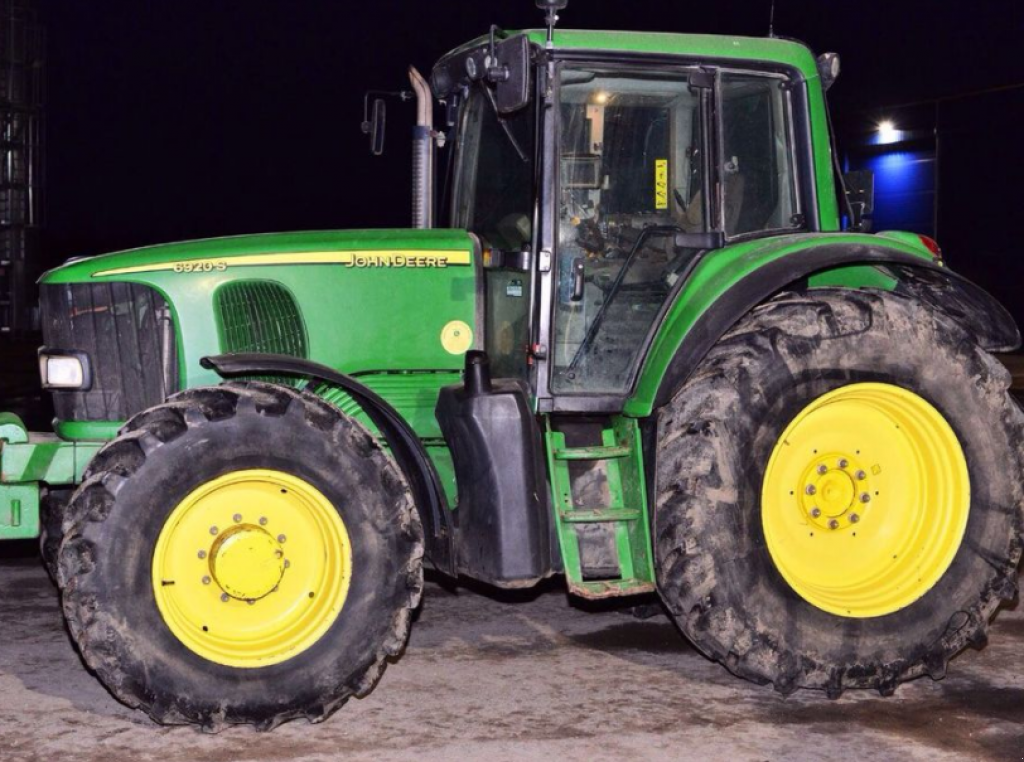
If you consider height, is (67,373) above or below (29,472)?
above

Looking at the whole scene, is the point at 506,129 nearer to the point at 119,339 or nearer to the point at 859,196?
the point at 859,196

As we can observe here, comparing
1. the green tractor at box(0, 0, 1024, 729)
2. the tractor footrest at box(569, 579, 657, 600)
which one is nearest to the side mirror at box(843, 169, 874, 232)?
the green tractor at box(0, 0, 1024, 729)

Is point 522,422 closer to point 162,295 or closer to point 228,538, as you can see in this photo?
point 228,538

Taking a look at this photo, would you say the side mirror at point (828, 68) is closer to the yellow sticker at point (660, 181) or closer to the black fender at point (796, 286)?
the black fender at point (796, 286)

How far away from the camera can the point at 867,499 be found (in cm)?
627

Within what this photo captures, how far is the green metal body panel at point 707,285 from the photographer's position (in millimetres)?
5863

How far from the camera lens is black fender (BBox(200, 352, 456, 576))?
559cm

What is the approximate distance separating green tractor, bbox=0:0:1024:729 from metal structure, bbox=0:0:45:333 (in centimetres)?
2557

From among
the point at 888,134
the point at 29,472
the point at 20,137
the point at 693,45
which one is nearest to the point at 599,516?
the point at 693,45

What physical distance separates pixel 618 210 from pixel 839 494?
5.00 feet

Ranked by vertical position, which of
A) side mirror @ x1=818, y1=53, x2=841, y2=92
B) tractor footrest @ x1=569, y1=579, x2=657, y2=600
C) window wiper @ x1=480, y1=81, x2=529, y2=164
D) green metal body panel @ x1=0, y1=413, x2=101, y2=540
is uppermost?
side mirror @ x1=818, y1=53, x2=841, y2=92

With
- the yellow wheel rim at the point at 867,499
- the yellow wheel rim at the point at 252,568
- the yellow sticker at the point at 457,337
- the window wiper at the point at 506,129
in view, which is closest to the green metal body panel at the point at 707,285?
the yellow wheel rim at the point at 867,499

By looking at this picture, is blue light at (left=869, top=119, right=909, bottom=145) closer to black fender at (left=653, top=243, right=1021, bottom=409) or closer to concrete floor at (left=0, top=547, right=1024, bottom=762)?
concrete floor at (left=0, top=547, right=1024, bottom=762)

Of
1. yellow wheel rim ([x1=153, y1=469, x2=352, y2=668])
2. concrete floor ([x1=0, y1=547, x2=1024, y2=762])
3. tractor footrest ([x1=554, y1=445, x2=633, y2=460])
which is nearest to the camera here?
concrete floor ([x1=0, y1=547, x2=1024, y2=762])
